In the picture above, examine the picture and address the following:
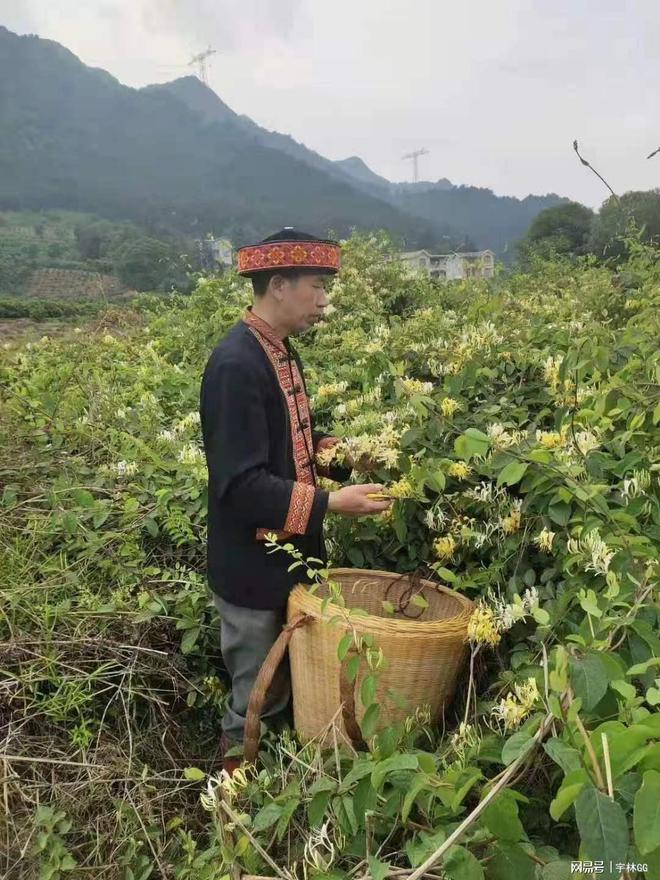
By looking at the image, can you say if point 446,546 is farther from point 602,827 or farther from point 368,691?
point 602,827

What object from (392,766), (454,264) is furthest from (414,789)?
(454,264)

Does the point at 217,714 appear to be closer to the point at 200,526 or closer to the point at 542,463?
the point at 200,526

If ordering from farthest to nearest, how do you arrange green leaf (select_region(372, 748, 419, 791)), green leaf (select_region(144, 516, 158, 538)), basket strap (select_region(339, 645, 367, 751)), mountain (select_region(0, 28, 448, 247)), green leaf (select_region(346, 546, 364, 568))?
1. mountain (select_region(0, 28, 448, 247))
2. green leaf (select_region(144, 516, 158, 538))
3. green leaf (select_region(346, 546, 364, 568))
4. basket strap (select_region(339, 645, 367, 751))
5. green leaf (select_region(372, 748, 419, 791))

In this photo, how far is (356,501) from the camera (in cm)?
184

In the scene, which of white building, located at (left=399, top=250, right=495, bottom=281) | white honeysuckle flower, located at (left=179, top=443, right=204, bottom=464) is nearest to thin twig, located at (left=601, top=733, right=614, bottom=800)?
white honeysuckle flower, located at (left=179, top=443, right=204, bottom=464)

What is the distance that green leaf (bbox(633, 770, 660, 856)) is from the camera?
761mm

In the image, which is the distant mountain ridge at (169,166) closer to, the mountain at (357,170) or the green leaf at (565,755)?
the mountain at (357,170)

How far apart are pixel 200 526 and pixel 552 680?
185cm

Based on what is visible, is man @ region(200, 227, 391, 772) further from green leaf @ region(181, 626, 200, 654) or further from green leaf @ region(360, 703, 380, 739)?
green leaf @ region(360, 703, 380, 739)

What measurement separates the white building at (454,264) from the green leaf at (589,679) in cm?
480

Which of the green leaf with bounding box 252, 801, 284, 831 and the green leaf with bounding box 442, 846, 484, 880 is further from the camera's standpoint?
the green leaf with bounding box 252, 801, 284, 831

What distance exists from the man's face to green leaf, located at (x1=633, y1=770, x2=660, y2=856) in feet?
4.88

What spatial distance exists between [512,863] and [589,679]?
30cm

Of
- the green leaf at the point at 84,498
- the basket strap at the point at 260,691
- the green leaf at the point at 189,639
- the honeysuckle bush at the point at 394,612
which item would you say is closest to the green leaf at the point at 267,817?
the honeysuckle bush at the point at 394,612
